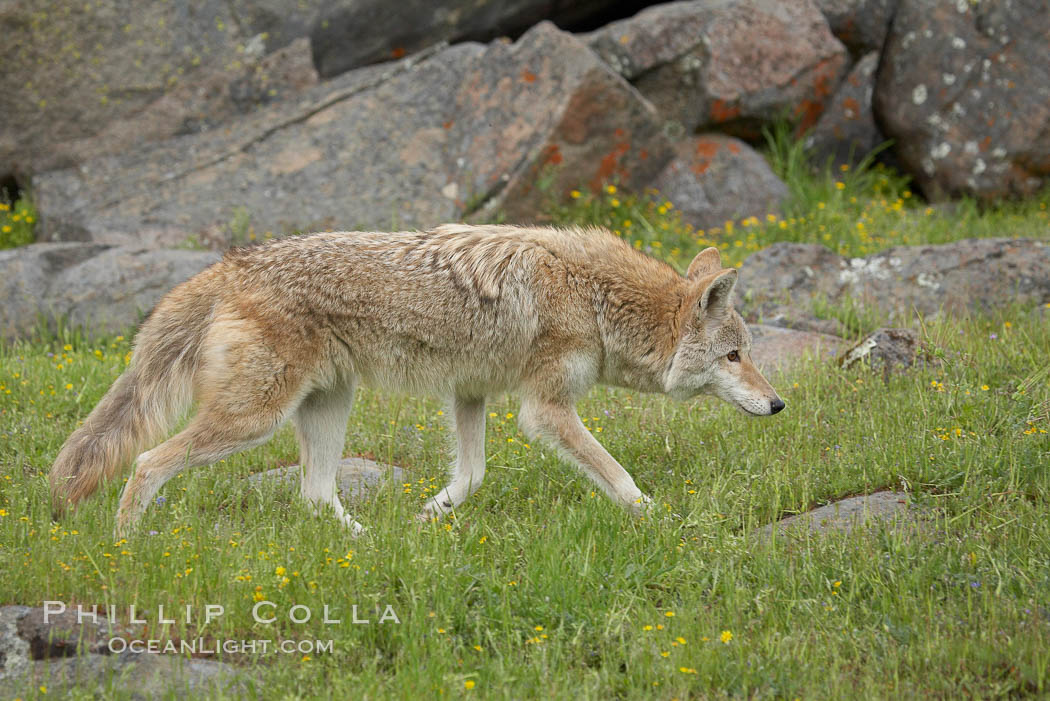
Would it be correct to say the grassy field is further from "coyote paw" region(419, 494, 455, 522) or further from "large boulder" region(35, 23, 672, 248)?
"large boulder" region(35, 23, 672, 248)

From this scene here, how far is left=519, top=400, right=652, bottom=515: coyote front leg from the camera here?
5.45 metres

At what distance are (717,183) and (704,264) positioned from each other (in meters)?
5.52

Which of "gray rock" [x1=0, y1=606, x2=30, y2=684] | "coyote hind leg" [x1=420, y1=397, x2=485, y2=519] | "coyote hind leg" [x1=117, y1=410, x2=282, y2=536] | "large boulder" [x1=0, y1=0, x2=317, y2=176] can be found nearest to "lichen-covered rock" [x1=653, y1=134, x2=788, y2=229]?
"large boulder" [x1=0, y1=0, x2=317, y2=176]

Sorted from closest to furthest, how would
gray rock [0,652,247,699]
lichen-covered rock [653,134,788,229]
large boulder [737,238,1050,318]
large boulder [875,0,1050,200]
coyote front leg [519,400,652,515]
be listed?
1. gray rock [0,652,247,699]
2. coyote front leg [519,400,652,515]
3. large boulder [737,238,1050,318]
4. large boulder [875,0,1050,200]
5. lichen-covered rock [653,134,788,229]

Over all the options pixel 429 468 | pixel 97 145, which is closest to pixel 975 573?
pixel 429 468

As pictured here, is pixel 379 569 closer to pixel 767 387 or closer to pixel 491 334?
pixel 491 334

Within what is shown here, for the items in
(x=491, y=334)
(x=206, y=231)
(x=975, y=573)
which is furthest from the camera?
(x=206, y=231)

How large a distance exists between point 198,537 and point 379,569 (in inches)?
34.6

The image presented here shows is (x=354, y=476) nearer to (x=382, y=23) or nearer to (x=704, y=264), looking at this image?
(x=704, y=264)

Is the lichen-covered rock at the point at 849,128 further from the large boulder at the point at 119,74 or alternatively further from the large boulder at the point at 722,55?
the large boulder at the point at 119,74

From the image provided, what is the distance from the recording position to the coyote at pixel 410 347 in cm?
520

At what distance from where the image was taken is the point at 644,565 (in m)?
4.71

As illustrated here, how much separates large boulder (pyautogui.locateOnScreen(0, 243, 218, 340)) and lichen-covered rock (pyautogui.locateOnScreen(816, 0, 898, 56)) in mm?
8085

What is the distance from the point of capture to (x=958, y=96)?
38.2ft
